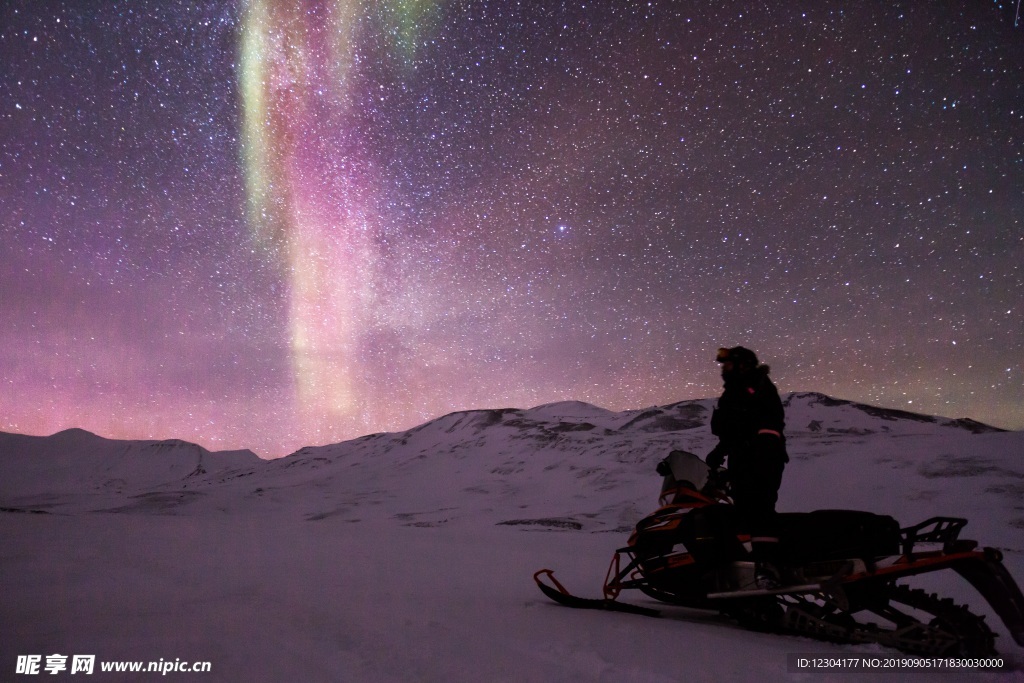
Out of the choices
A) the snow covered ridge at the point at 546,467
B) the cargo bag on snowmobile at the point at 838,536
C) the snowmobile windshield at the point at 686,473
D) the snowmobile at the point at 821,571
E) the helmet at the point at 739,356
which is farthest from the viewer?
the snow covered ridge at the point at 546,467

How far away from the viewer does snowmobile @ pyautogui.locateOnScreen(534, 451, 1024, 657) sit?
3303 mm

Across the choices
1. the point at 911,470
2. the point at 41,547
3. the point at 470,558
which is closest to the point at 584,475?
the point at 911,470

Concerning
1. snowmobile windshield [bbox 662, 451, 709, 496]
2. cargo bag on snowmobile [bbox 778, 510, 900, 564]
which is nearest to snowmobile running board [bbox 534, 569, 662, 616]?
snowmobile windshield [bbox 662, 451, 709, 496]

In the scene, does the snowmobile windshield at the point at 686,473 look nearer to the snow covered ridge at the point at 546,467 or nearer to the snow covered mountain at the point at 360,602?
the snow covered mountain at the point at 360,602

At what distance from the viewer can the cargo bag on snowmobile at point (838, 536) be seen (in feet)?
12.0

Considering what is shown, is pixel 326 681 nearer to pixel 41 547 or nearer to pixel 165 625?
pixel 165 625

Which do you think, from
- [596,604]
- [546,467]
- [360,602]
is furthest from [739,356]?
[546,467]

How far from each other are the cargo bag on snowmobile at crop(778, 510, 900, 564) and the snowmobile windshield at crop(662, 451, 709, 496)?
31.6 inches

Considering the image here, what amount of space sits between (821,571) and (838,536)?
28 cm

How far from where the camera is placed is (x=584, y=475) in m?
45.8

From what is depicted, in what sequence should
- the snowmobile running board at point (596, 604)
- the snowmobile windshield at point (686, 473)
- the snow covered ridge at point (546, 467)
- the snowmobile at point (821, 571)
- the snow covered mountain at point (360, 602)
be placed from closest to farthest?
the snow covered mountain at point (360, 602), the snowmobile at point (821, 571), the snowmobile windshield at point (686, 473), the snowmobile running board at point (596, 604), the snow covered ridge at point (546, 467)

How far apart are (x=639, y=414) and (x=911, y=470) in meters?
61.8

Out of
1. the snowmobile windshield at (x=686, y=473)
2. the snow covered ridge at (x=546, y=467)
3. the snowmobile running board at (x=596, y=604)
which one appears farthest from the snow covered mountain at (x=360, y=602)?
the snow covered ridge at (x=546, y=467)

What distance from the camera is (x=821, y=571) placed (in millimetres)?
3785
